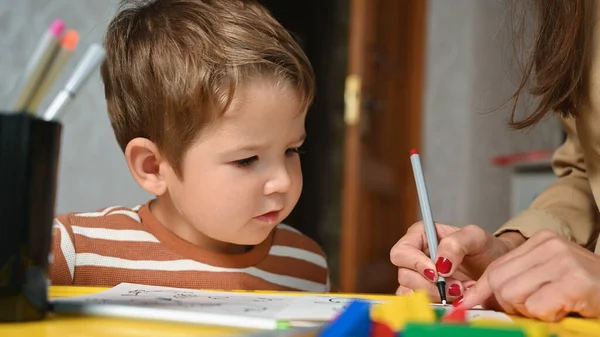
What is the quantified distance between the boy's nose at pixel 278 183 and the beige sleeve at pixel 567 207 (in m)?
0.27

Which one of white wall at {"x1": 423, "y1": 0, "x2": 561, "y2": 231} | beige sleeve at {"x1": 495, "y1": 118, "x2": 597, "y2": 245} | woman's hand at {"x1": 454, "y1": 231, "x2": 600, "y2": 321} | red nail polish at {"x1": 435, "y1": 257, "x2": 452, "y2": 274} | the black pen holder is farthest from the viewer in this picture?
white wall at {"x1": 423, "y1": 0, "x2": 561, "y2": 231}

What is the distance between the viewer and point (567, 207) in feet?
3.03

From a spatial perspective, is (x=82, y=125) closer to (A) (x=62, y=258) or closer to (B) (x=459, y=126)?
(A) (x=62, y=258)

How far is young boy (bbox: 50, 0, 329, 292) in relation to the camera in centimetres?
88

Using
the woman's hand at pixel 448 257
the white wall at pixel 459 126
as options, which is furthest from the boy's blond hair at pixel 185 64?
the white wall at pixel 459 126

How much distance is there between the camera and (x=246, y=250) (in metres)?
1.04

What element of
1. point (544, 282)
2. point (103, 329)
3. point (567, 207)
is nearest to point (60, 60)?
point (103, 329)

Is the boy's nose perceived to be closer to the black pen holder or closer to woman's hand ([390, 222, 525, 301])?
woman's hand ([390, 222, 525, 301])

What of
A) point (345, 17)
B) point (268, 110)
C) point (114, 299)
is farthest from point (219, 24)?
point (345, 17)

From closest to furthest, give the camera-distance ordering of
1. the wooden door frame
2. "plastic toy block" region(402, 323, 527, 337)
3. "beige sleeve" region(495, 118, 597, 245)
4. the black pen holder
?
"plastic toy block" region(402, 323, 527, 337) < the black pen holder < "beige sleeve" region(495, 118, 597, 245) < the wooden door frame

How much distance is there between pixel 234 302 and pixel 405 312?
178 millimetres

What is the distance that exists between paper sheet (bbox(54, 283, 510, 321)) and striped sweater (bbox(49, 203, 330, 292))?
0.92 ft

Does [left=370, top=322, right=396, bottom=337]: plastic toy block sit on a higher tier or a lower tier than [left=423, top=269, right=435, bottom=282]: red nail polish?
higher

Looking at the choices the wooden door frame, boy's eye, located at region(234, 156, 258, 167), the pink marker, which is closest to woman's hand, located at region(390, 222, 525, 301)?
boy's eye, located at region(234, 156, 258, 167)
